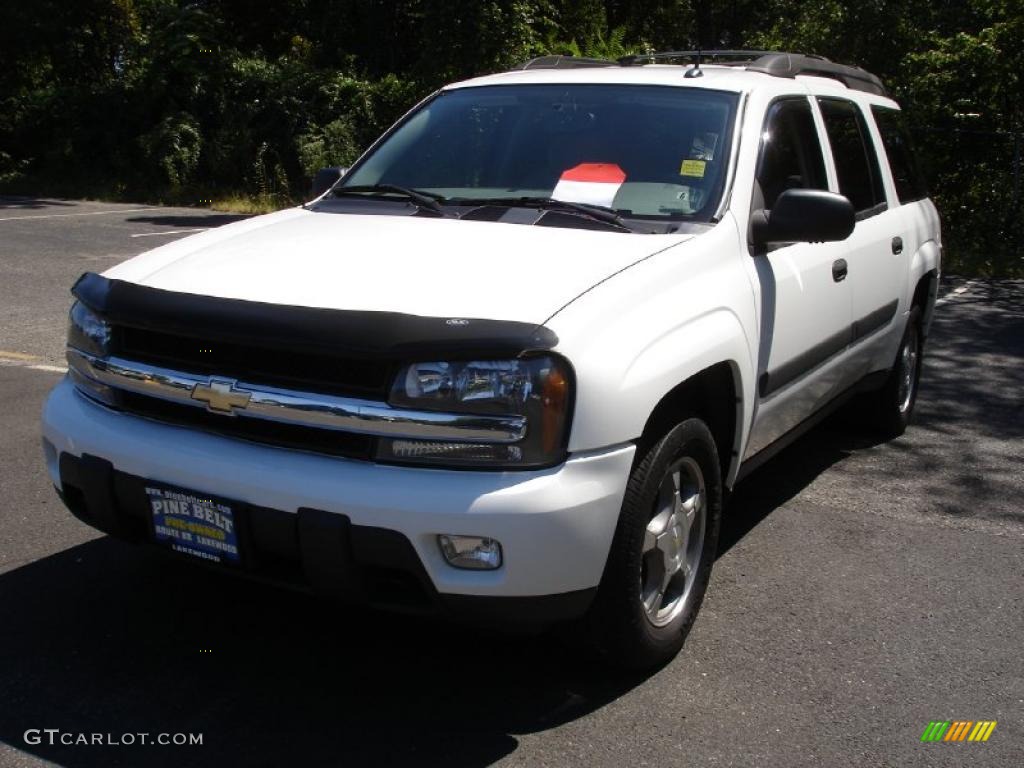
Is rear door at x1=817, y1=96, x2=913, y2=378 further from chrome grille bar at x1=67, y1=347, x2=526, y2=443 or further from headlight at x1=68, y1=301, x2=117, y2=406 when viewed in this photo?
headlight at x1=68, y1=301, x2=117, y2=406

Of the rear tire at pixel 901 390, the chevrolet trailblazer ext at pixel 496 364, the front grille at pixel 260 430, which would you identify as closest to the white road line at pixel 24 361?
the chevrolet trailblazer ext at pixel 496 364

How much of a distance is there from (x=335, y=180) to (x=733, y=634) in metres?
2.54

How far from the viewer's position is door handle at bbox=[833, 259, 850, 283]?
4785 mm

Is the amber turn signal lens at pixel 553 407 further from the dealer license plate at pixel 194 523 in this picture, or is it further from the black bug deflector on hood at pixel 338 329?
the dealer license plate at pixel 194 523

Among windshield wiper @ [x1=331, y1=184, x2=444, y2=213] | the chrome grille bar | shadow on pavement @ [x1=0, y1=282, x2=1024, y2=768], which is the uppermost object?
windshield wiper @ [x1=331, y1=184, x2=444, y2=213]

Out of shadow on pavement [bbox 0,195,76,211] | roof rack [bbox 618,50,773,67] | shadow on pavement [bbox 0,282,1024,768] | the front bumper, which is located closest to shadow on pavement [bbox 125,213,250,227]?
shadow on pavement [bbox 0,195,76,211]

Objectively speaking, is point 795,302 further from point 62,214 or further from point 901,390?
point 62,214

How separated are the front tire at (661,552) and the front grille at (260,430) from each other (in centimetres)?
79

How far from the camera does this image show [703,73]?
188 inches

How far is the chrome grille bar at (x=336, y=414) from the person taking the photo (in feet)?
9.77

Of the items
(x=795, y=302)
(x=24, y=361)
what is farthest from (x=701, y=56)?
(x=24, y=361)

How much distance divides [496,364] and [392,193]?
171 centimetres

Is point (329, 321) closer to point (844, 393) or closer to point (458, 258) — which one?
point (458, 258)

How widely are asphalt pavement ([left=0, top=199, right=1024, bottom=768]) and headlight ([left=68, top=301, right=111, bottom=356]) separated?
0.94 m
